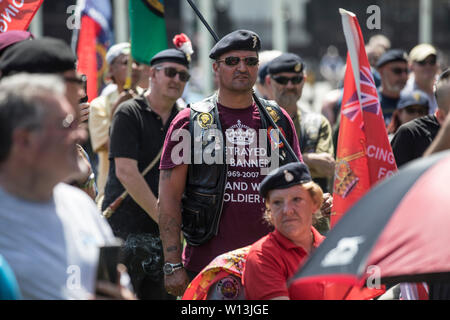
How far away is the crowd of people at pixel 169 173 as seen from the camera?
2.71 metres

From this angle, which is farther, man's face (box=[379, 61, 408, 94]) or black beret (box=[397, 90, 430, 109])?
→ man's face (box=[379, 61, 408, 94])

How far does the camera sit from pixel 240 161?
480cm

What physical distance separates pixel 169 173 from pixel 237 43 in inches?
32.2

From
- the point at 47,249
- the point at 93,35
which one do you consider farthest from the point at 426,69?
the point at 47,249

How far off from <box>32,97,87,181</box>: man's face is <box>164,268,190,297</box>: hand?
2.17 m

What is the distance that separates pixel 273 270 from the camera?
410cm

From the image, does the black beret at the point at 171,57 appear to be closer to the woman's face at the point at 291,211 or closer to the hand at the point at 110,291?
the woman's face at the point at 291,211

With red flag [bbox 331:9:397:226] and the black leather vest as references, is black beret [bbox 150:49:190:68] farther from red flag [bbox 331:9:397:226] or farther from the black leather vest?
red flag [bbox 331:9:397:226]

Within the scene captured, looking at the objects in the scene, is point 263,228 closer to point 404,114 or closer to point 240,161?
point 240,161

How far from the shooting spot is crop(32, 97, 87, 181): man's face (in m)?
2.64

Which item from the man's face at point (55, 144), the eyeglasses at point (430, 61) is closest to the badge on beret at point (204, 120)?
the man's face at point (55, 144)

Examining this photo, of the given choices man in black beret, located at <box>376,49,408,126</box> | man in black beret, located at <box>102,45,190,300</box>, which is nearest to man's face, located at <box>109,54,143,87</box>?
man in black beret, located at <box>102,45,190,300</box>

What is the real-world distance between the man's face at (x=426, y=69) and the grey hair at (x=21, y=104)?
6.55 meters
